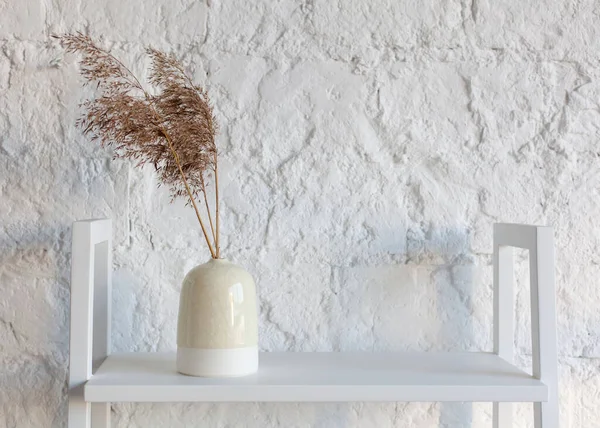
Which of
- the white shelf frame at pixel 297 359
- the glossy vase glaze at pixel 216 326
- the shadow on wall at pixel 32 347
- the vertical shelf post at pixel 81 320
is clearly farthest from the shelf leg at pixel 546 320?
the shadow on wall at pixel 32 347

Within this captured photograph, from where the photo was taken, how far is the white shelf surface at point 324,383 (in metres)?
0.77

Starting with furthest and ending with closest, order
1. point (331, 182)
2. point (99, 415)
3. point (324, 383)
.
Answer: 1. point (331, 182)
2. point (99, 415)
3. point (324, 383)

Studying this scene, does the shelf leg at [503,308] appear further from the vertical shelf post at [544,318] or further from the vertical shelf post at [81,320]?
the vertical shelf post at [81,320]

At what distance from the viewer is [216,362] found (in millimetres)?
811

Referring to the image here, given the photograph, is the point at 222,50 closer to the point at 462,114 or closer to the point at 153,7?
the point at 153,7

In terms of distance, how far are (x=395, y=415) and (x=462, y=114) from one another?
1.56ft

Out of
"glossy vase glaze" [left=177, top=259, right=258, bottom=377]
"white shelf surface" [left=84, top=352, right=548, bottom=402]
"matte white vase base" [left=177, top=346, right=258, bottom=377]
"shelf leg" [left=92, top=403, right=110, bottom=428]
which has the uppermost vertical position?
"glossy vase glaze" [left=177, top=259, right=258, bottom=377]

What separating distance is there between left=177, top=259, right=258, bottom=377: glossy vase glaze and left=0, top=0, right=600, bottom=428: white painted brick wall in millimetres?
187

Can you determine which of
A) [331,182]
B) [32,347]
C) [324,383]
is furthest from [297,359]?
[32,347]

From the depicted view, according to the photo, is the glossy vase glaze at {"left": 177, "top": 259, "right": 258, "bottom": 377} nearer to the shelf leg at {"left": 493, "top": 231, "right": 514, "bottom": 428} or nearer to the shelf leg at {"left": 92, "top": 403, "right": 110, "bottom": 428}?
the shelf leg at {"left": 92, "top": 403, "right": 110, "bottom": 428}

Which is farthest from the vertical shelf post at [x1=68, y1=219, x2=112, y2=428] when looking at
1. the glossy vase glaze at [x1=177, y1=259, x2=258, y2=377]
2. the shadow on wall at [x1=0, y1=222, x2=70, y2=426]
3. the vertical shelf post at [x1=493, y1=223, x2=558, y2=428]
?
the vertical shelf post at [x1=493, y1=223, x2=558, y2=428]

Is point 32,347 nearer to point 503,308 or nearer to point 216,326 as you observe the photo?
point 216,326

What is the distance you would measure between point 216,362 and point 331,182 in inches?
13.9

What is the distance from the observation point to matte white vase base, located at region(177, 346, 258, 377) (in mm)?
811
